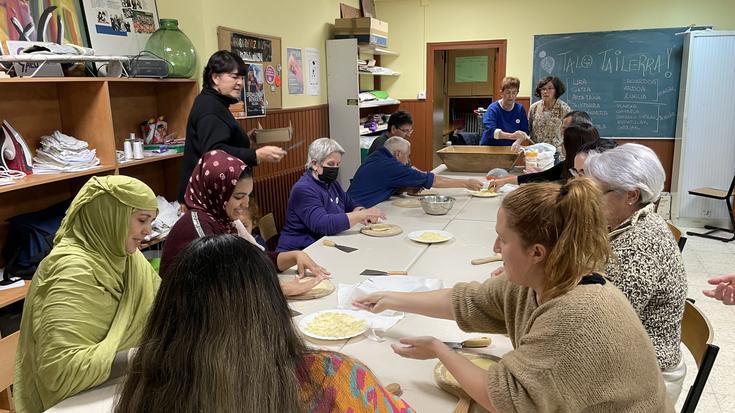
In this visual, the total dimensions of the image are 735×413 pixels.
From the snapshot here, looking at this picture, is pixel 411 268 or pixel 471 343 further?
pixel 411 268

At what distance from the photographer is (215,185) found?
76.8 inches

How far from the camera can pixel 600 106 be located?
6.12 metres

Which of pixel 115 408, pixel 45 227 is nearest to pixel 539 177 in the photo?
pixel 45 227

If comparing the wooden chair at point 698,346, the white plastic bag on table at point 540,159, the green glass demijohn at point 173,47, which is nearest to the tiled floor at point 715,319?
the wooden chair at point 698,346

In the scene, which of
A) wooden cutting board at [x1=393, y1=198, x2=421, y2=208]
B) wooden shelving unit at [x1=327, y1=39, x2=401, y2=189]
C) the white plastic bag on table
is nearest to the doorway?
wooden shelving unit at [x1=327, y1=39, x2=401, y2=189]

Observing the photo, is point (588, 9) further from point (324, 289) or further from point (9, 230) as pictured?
point (9, 230)

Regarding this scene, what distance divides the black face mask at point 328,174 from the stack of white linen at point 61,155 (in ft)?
3.89

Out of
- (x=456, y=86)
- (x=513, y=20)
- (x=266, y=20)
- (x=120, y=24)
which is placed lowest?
(x=456, y=86)

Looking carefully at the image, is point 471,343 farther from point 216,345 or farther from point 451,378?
point 216,345

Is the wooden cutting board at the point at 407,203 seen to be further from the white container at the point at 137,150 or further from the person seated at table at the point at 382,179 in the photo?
the white container at the point at 137,150

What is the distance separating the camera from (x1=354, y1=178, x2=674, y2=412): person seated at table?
1054mm

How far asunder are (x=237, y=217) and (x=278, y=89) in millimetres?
2719

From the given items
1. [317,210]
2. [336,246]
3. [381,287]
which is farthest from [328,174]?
[381,287]

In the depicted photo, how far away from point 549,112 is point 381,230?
2.89 m
